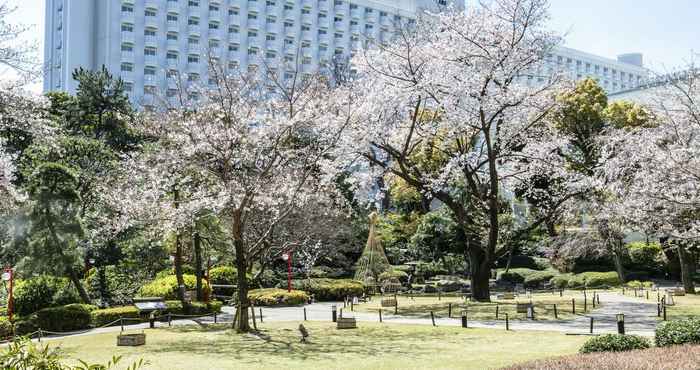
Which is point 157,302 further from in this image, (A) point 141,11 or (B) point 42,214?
(A) point 141,11

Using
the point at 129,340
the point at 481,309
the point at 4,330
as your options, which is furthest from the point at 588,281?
the point at 4,330

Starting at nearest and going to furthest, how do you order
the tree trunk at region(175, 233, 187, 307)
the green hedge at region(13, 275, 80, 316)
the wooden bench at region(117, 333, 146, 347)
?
the wooden bench at region(117, 333, 146, 347) → the green hedge at region(13, 275, 80, 316) → the tree trunk at region(175, 233, 187, 307)

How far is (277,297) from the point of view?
114 ft

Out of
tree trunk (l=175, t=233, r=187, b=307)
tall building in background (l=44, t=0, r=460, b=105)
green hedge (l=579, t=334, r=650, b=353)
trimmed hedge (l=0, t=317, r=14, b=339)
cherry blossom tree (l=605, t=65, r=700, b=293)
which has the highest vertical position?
tall building in background (l=44, t=0, r=460, b=105)

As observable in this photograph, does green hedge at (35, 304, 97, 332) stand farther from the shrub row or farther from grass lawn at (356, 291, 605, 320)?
grass lawn at (356, 291, 605, 320)

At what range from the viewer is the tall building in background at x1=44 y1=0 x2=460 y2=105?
268ft

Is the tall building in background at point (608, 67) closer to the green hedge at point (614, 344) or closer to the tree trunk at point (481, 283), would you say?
the tree trunk at point (481, 283)

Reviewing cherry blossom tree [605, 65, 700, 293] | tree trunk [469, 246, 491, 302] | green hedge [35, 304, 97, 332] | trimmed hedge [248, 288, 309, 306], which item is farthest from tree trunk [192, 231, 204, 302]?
cherry blossom tree [605, 65, 700, 293]

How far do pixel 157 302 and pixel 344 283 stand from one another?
13125mm

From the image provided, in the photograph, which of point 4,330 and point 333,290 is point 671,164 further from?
point 333,290

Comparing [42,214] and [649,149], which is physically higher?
[649,149]

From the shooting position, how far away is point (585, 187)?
2936cm

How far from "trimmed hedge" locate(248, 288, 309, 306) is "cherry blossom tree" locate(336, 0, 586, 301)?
743cm

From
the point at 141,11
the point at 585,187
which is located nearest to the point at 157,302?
the point at 585,187
